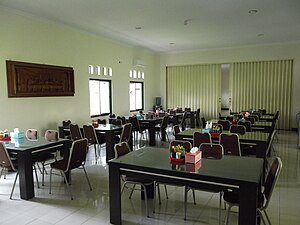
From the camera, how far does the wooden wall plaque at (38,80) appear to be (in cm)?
518

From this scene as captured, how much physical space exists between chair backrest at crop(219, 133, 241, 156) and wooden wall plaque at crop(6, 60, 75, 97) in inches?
159

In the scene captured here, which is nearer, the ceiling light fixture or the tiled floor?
the tiled floor

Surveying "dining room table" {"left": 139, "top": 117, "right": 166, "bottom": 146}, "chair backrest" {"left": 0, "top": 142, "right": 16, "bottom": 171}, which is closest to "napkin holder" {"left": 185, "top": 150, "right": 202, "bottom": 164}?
"chair backrest" {"left": 0, "top": 142, "right": 16, "bottom": 171}

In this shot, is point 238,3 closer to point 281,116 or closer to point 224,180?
point 224,180

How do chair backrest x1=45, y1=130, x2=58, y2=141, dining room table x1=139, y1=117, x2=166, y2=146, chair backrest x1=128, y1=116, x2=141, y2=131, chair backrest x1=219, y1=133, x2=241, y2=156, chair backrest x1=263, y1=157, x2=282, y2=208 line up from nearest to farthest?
1. chair backrest x1=263, y1=157, x2=282, y2=208
2. chair backrest x1=219, y1=133, x2=241, y2=156
3. chair backrest x1=45, y1=130, x2=58, y2=141
4. dining room table x1=139, y1=117, x2=166, y2=146
5. chair backrest x1=128, y1=116, x2=141, y2=131

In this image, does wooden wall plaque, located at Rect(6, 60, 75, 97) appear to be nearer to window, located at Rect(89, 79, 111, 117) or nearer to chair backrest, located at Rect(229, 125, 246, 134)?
window, located at Rect(89, 79, 111, 117)

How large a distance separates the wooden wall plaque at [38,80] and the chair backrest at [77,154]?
2.42 m

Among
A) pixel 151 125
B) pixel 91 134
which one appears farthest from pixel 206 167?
pixel 151 125

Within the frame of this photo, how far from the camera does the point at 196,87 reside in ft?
34.7

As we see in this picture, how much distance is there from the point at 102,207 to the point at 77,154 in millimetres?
821

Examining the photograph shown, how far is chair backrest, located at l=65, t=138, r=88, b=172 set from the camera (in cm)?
357

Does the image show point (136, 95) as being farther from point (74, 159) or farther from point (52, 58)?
point (74, 159)

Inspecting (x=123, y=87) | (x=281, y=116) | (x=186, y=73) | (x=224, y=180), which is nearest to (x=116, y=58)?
(x=123, y=87)

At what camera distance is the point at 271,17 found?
5910 millimetres
